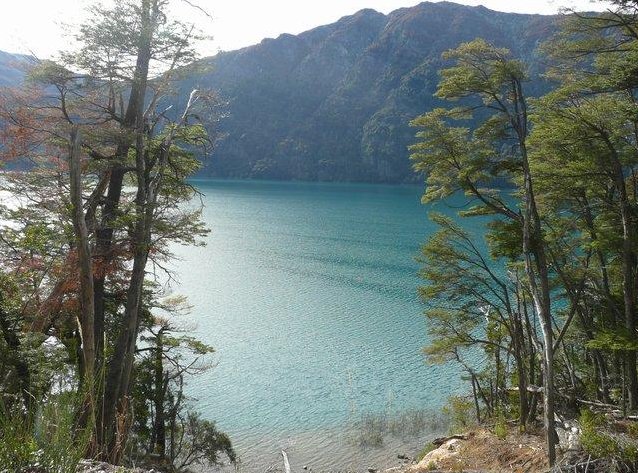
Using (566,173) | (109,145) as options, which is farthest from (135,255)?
(566,173)

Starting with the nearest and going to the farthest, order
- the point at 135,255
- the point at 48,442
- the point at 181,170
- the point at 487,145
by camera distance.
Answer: the point at 48,442 < the point at 135,255 < the point at 181,170 < the point at 487,145

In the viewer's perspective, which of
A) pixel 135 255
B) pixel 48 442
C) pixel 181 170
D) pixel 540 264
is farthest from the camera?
pixel 181 170

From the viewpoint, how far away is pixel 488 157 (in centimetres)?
1209

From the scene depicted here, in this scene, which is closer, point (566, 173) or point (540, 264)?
point (566, 173)

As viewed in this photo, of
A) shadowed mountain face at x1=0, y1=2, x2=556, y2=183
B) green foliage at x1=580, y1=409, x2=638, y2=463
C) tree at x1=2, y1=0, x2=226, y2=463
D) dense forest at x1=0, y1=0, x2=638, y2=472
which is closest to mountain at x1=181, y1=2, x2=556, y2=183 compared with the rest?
shadowed mountain face at x1=0, y1=2, x2=556, y2=183

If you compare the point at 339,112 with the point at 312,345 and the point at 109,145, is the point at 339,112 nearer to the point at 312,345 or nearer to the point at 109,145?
the point at 312,345

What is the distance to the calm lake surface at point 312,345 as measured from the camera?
18.3m

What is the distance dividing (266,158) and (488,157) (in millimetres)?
168126

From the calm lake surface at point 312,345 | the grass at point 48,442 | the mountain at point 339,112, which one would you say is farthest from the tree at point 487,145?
the mountain at point 339,112

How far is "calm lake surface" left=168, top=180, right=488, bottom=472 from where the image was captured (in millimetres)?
18266

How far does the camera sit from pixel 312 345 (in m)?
26.6

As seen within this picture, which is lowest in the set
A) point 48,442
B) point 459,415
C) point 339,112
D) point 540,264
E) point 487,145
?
point 459,415

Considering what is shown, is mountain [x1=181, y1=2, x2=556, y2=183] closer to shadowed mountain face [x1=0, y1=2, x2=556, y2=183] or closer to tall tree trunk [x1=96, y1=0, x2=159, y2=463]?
shadowed mountain face [x1=0, y1=2, x2=556, y2=183]

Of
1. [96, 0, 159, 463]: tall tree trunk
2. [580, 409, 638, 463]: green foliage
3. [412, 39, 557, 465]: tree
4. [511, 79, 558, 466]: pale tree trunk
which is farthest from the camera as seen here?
[412, 39, 557, 465]: tree
